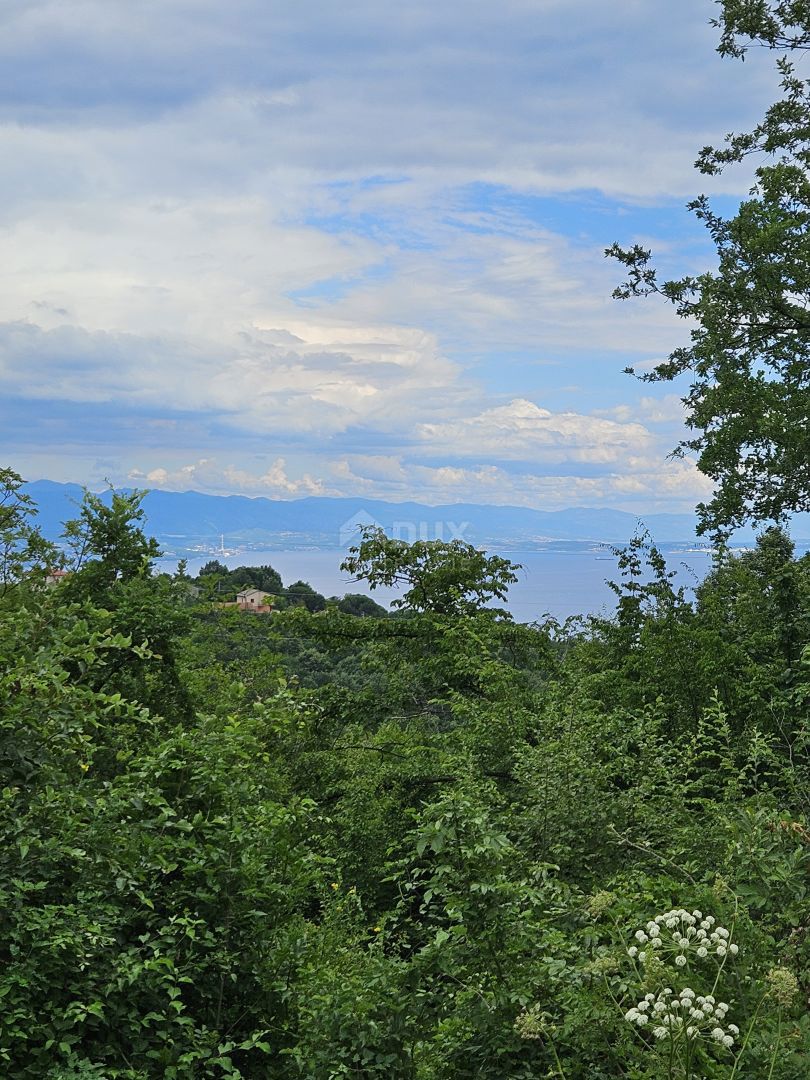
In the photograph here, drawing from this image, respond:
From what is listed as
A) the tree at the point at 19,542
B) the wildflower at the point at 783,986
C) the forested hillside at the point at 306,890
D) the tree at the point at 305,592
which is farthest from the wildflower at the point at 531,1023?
the tree at the point at 305,592

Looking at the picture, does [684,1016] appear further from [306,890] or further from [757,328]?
[757,328]

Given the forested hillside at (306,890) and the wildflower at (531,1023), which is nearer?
the wildflower at (531,1023)

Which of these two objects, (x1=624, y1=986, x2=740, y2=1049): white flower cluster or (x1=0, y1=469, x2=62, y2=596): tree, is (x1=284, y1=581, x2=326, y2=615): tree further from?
(x1=624, y1=986, x2=740, y2=1049): white flower cluster

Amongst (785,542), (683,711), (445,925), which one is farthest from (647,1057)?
(785,542)

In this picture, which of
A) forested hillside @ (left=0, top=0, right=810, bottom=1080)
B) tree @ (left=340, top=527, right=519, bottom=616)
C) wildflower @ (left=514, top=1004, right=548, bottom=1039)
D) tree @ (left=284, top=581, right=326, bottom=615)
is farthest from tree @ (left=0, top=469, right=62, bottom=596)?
tree @ (left=284, top=581, right=326, bottom=615)

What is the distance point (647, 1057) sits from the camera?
347 centimetres

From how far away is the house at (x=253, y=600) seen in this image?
975 cm

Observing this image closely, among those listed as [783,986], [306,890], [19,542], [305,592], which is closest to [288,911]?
[306,890]

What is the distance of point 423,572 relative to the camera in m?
12.7

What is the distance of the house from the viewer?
9.75 m

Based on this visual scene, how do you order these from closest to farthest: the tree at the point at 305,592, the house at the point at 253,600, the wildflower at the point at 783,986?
the wildflower at the point at 783,986
the house at the point at 253,600
the tree at the point at 305,592

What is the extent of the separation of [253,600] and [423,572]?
2.44 m

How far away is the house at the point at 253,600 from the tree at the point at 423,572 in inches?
67.2

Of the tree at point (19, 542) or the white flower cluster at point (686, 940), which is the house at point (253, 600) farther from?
the white flower cluster at point (686, 940)
